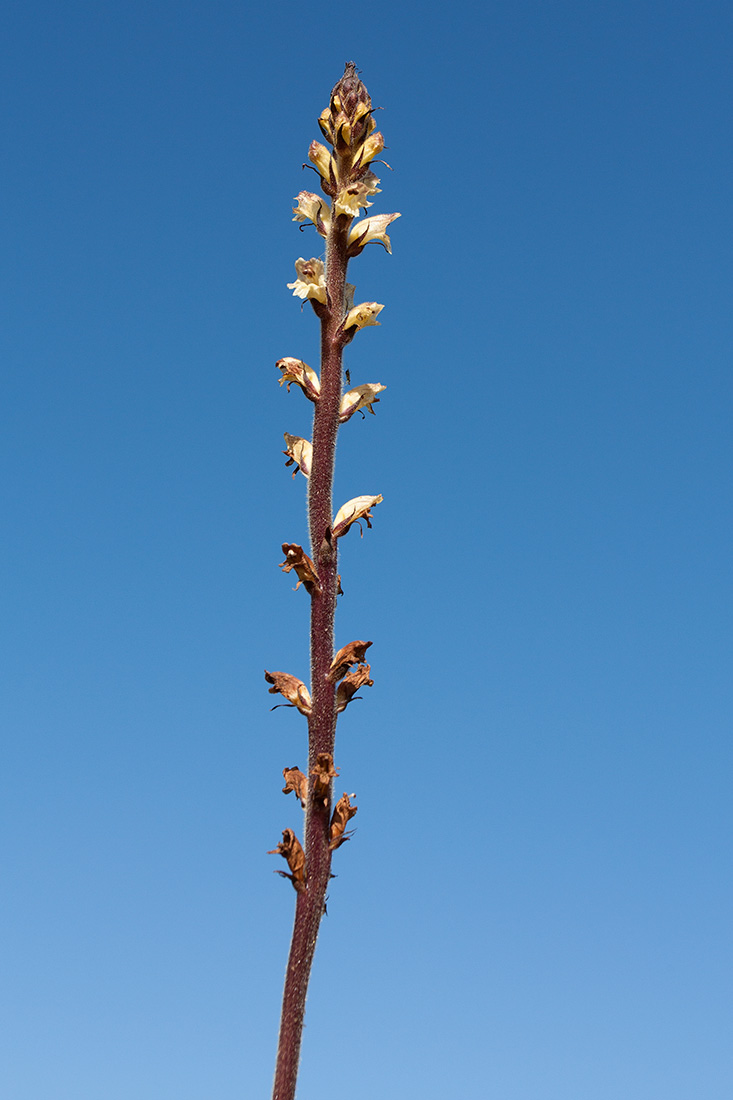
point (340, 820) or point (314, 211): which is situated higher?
point (314, 211)

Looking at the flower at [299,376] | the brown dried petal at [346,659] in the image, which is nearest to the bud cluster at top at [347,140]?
the flower at [299,376]

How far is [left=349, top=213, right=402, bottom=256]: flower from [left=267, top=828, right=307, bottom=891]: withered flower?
4.05 m

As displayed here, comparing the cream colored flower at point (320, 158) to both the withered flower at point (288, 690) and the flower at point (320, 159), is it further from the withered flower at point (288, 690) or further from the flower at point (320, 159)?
the withered flower at point (288, 690)

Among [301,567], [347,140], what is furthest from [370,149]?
[301,567]

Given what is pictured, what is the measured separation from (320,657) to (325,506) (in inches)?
39.9

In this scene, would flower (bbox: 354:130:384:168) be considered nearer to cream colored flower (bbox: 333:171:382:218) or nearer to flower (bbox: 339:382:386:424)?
cream colored flower (bbox: 333:171:382:218)

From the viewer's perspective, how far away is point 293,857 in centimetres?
645

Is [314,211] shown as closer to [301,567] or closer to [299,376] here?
[299,376]

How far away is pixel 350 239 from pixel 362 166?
54 centimetres

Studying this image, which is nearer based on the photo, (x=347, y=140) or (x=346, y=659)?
(x=346, y=659)

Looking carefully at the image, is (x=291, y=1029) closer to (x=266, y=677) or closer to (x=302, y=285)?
(x=266, y=677)

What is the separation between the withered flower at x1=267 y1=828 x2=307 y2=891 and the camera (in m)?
6.45

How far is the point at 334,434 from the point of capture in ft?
24.5

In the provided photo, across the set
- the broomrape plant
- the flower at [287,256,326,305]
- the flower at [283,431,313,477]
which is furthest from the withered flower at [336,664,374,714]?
the flower at [287,256,326,305]
